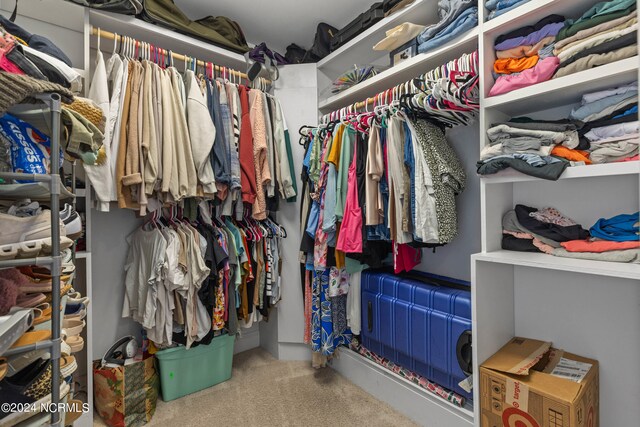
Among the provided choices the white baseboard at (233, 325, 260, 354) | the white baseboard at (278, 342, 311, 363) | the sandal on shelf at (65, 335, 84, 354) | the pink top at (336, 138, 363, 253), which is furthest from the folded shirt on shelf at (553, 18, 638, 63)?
the white baseboard at (233, 325, 260, 354)

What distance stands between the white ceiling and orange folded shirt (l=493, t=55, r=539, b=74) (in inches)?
43.9

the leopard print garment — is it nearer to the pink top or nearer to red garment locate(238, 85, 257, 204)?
the pink top

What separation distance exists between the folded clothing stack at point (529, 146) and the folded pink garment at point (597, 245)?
28cm

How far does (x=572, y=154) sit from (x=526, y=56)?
1.50 ft

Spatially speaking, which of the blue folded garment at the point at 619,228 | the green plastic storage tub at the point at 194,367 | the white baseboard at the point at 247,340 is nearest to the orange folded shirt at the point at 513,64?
the blue folded garment at the point at 619,228

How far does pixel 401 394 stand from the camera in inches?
69.6

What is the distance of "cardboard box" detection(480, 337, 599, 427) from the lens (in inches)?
43.5

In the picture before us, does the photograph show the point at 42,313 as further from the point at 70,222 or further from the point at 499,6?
the point at 499,6

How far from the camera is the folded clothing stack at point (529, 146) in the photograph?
116 cm

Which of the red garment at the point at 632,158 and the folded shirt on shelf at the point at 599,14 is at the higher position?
the folded shirt on shelf at the point at 599,14

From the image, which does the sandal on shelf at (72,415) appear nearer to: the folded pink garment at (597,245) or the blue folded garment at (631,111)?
the folded pink garment at (597,245)

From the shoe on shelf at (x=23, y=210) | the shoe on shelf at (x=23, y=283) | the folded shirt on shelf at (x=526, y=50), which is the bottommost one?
the shoe on shelf at (x=23, y=283)

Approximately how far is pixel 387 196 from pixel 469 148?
0.56 meters

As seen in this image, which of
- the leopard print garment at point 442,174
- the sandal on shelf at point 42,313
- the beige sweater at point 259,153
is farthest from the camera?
the beige sweater at point 259,153
